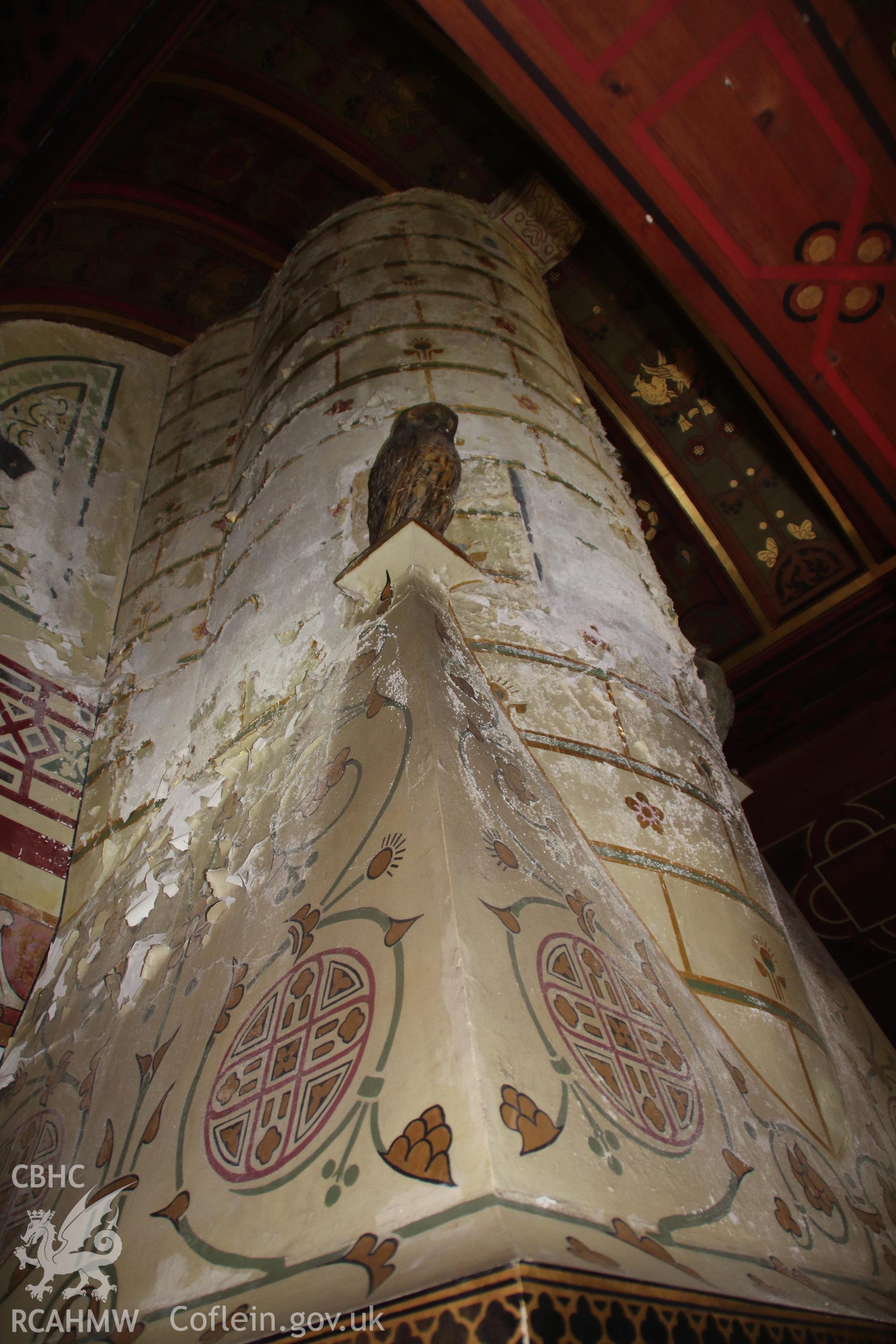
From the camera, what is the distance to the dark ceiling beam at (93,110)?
2.96 meters

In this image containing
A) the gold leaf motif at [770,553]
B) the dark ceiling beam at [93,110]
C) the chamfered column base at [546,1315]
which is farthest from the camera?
the gold leaf motif at [770,553]

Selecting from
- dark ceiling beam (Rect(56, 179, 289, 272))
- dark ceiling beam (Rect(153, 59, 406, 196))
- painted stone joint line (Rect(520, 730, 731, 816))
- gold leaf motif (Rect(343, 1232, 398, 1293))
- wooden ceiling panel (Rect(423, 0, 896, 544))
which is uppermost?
dark ceiling beam (Rect(153, 59, 406, 196))

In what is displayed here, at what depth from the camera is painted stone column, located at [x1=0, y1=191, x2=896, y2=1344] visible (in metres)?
0.92

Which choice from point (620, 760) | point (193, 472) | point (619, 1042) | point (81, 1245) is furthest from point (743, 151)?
point (81, 1245)

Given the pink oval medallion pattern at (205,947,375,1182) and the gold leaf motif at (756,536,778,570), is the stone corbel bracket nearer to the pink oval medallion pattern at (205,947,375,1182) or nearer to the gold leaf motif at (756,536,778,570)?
the pink oval medallion pattern at (205,947,375,1182)

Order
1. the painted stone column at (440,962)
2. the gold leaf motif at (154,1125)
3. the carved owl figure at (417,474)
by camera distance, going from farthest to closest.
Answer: the carved owl figure at (417,474) → the gold leaf motif at (154,1125) → the painted stone column at (440,962)

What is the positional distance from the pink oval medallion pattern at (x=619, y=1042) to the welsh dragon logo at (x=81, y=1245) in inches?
25.0

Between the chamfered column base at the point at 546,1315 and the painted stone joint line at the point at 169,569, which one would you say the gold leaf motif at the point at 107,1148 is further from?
the painted stone joint line at the point at 169,569

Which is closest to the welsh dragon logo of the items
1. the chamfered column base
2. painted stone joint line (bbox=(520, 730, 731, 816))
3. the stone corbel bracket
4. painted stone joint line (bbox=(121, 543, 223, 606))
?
the chamfered column base

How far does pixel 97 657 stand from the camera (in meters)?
3.18

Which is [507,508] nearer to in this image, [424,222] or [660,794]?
→ [660,794]

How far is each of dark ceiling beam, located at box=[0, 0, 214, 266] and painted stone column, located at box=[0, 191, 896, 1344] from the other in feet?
4.04

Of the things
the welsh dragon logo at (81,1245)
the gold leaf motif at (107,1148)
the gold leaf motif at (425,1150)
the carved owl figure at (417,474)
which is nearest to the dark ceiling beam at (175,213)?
the carved owl figure at (417,474)

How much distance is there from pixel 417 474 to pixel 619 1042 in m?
1.51
